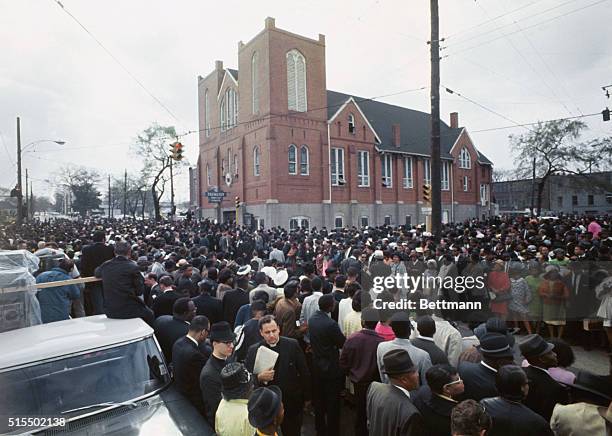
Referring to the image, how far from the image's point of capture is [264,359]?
3547mm

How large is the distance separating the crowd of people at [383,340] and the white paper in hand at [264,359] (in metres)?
0.01

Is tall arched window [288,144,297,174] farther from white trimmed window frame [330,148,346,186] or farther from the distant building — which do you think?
the distant building

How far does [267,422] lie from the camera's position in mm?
2377

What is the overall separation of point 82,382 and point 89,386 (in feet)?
0.23

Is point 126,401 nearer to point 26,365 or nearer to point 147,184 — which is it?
point 26,365

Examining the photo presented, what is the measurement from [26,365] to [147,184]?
162 ft

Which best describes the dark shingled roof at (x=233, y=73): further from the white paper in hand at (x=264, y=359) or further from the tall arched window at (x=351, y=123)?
the white paper in hand at (x=264, y=359)

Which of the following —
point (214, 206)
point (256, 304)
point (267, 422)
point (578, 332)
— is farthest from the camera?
point (214, 206)

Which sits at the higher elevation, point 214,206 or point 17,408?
point 214,206

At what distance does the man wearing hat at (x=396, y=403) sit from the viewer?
2.66 m

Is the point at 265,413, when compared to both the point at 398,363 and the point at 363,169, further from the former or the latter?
the point at 363,169

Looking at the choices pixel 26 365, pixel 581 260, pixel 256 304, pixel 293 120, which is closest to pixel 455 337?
pixel 256 304

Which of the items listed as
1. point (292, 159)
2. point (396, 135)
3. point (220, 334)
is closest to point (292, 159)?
point (292, 159)

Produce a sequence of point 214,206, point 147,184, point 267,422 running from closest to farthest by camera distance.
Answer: point 267,422
point 214,206
point 147,184
